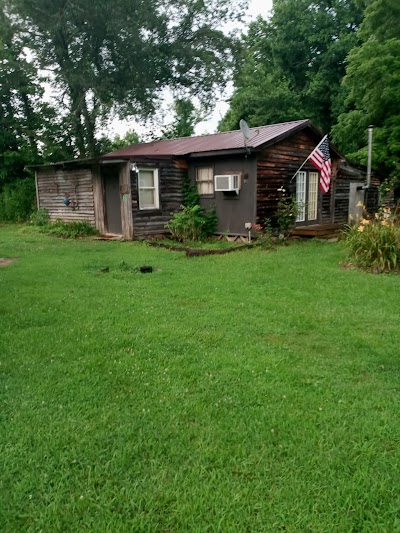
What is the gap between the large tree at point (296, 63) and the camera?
23000 mm

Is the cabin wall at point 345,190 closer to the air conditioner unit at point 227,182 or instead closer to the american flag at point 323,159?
the american flag at point 323,159

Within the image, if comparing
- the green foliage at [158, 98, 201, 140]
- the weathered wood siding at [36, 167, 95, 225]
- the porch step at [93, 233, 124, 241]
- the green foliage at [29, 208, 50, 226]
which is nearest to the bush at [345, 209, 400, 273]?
the porch step at [93, 233, 124, 241]

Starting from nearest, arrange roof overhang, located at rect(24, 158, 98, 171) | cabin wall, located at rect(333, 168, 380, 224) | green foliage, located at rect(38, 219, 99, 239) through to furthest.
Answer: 1. roof overhang, located at rect(24, 158, 98, 171)
2. green foliage, located at rect(38, 219, 99, 239)
3. cabin wall, located at rect(333, 168, 380, 224)

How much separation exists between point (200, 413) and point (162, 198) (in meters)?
10.2

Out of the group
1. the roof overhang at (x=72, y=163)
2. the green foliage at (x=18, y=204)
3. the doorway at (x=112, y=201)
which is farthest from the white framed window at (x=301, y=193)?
the green foliage at (x=18, y=204)

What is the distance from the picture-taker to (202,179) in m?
12.6

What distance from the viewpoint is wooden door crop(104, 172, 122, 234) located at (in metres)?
12.7

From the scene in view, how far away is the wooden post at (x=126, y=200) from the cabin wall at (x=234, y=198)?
2172mm

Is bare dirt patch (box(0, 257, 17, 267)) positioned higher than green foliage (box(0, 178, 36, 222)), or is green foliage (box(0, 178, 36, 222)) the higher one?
green foliage (box(0, 178, 36, 222))

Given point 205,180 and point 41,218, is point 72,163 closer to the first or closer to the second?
point 41,218

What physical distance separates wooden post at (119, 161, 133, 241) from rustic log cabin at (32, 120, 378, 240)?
28 millimetres

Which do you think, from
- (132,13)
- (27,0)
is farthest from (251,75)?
(27,0)

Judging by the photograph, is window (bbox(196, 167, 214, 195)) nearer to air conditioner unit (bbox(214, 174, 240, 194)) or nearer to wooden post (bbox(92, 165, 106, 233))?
air conditioner unit (bbox(214, 174, 240, 194))

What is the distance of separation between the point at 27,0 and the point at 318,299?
22544 mm
